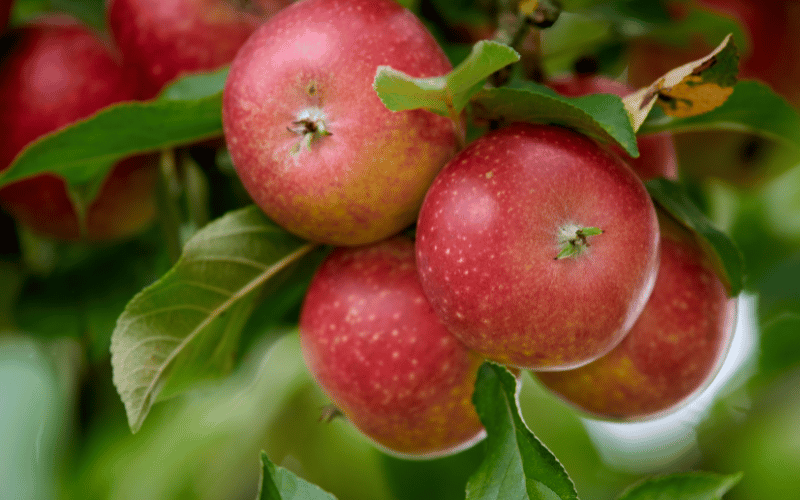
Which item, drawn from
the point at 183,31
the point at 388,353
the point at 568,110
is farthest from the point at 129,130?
the point at 568,110

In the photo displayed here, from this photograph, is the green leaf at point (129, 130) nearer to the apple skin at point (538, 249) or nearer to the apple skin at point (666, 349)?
the apple skin at point (538, 249)

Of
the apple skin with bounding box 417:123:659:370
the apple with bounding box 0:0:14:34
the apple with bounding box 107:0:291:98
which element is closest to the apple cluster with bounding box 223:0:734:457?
the apple skin with bounding box 417:123:659:370

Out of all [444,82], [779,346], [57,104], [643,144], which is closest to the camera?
[444,82]

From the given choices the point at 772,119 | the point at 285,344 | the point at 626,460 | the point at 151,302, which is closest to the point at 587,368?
the point at 772,119

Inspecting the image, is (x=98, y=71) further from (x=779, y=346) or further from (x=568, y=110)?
(x=779, y=346)

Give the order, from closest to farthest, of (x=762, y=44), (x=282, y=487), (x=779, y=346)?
(x=282, y=487), (x=762, y=44), (x=779, y=346)

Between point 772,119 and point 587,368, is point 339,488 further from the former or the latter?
point 772,119
